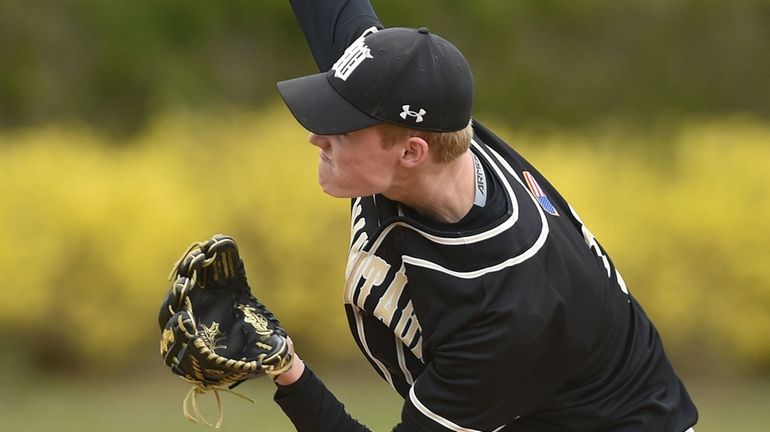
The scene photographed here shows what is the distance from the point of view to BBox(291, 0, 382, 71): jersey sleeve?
303 cm

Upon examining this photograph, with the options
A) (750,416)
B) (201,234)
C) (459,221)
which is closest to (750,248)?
(750,416)

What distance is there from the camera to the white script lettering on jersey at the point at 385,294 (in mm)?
2711

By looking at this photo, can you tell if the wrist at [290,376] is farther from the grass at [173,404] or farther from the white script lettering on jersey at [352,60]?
the grass at [173,404]

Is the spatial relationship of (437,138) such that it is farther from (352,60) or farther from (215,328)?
(215,328)

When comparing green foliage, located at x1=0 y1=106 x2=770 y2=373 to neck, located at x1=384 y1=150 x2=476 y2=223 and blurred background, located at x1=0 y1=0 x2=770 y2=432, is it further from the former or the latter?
neck, located at x1=384 y1=150 x2=476 y2=223

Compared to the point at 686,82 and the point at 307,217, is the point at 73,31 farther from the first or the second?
the point at 686,82

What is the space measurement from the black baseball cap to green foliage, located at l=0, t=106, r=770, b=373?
147 inches

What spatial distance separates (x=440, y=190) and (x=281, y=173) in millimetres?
3913

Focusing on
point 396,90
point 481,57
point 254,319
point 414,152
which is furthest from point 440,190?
point 481,57

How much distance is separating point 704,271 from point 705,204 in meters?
0.34

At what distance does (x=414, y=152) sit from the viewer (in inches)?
101

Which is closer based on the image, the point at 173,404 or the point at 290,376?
the point at 290,376

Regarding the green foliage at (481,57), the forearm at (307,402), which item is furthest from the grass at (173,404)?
the forearm at (307,402)

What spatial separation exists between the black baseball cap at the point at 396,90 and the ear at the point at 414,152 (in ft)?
0.13
